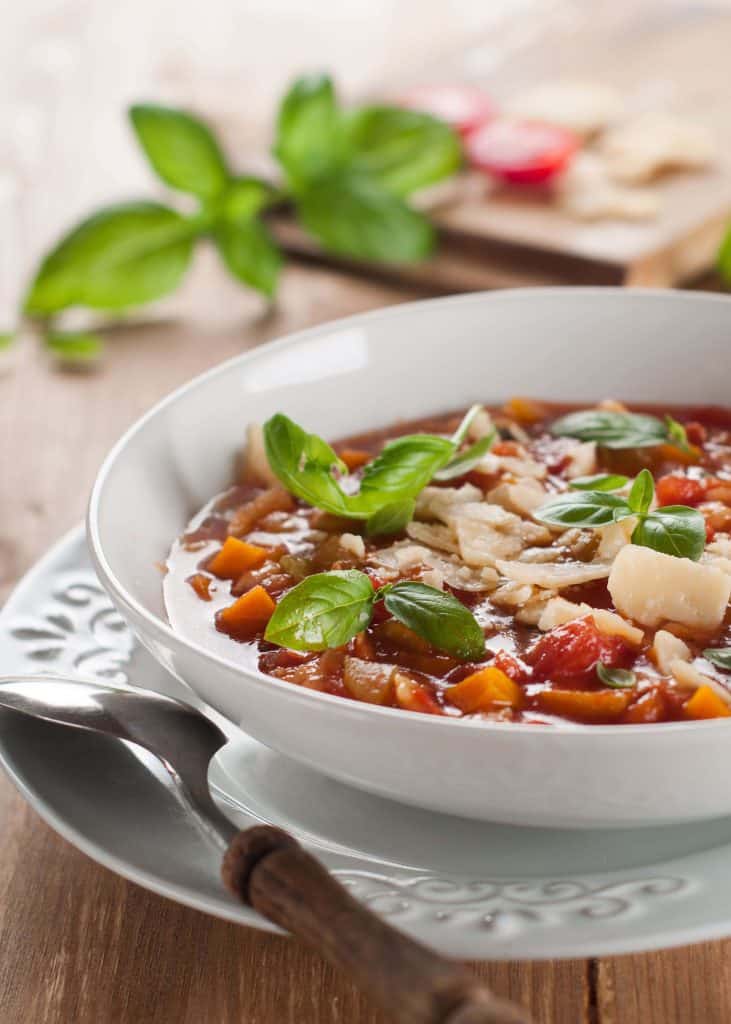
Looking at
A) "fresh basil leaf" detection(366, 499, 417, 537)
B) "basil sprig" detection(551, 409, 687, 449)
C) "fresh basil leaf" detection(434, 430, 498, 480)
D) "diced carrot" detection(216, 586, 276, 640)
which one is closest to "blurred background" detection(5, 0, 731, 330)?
"basil sprig" detection(551, 409, 687, 449)

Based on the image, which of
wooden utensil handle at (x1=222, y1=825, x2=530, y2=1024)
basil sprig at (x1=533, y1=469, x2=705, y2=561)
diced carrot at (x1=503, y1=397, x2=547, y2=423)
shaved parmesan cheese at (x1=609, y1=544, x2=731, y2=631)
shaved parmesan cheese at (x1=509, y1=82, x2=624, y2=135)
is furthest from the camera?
shaved parmesan cheese at (x1=509, y1=82, x2=624, y2=135)

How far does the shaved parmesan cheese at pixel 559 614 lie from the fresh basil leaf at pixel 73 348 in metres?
2.85

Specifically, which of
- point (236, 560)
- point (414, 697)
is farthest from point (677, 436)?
point (414, 697)

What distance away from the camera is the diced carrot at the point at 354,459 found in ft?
11.9

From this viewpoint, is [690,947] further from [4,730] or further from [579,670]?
[4,730]

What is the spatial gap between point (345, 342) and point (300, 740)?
1.74m

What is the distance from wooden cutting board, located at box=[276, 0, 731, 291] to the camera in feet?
16.7

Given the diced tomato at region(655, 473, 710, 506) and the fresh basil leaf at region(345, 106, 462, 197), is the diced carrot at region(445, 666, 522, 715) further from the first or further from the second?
the fresh basil leaf at region(345, 106, 462, 197)

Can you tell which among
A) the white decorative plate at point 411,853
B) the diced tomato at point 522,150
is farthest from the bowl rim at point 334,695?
the diced tomato at point 522,150

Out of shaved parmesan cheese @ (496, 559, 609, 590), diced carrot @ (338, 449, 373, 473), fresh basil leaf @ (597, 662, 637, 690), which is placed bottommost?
fresh basil leaf @ (597, 662, 637, 690)

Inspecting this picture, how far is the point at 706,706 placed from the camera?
243 cm

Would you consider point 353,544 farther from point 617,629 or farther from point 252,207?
point 252,207

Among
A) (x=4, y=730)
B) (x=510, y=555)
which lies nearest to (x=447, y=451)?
(x=510, y=555)

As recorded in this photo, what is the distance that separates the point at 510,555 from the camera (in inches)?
118
